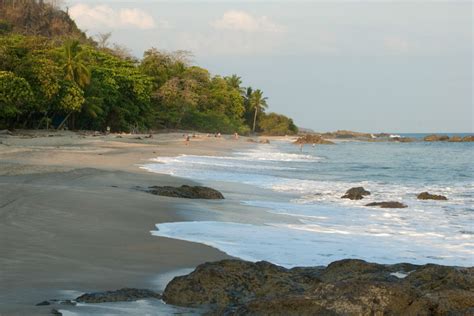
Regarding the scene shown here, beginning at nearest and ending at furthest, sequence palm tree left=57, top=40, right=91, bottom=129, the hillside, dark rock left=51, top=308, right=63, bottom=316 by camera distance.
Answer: dark rock left=51, top=308, right=63, bottom=316 < palm tree left=57, top=40, right=91, bottom=129 < the hillside

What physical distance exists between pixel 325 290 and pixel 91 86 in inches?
1946

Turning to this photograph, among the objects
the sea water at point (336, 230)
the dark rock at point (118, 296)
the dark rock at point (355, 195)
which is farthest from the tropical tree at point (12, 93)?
the dark rock at point (118, 296)

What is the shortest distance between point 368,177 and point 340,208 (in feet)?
39.6

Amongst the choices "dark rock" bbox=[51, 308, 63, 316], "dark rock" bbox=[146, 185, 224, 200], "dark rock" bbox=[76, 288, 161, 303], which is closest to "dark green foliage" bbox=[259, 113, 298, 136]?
"dark rock" bbox=[146, 185, 224, 200]

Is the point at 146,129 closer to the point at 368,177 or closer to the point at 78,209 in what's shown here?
the point at 368,177

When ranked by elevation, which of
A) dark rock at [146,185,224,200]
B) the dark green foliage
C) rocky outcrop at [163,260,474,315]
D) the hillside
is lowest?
dark rock at [146,185,224,200]

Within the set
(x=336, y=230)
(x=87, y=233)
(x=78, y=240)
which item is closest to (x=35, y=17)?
(x=336, y=230)

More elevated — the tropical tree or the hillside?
the hillside

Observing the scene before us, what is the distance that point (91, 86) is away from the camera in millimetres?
51500

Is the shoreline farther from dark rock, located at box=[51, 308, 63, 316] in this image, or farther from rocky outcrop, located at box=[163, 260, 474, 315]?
rocky outcrop, located at box=[163, 260, 474, 315]

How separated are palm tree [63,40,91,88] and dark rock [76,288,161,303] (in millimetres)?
45371

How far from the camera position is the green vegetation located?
42281mm

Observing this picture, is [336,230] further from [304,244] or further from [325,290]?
[325,290]

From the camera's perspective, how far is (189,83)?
250ft
